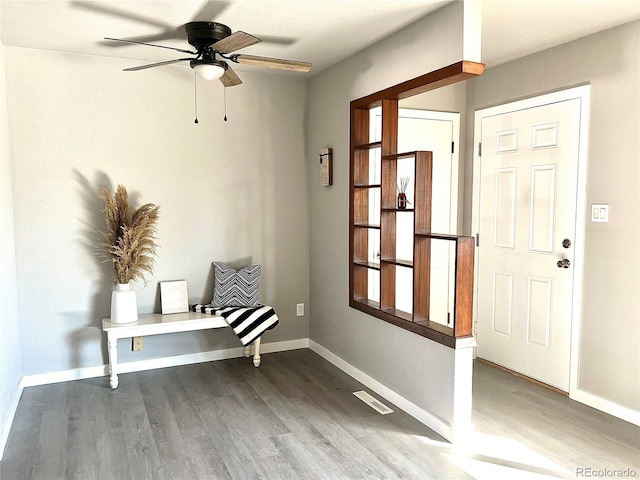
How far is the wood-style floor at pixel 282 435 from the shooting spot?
254 cm

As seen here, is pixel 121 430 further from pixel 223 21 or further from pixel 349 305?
pixel 223 21

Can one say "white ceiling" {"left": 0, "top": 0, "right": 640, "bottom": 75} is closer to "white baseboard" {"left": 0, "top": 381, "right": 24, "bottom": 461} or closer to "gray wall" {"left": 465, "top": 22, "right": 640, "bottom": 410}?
"gray wall" {"left": 465, "top": 22, "right": 640, "bottom": 410}

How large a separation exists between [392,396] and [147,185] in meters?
2.41

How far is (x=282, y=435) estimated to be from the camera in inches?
114

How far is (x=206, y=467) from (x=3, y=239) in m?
1.85

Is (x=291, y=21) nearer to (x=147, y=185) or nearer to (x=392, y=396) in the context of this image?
(x=147, y=185)

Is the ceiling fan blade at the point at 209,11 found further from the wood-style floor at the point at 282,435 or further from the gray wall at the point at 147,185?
the wood-style floor at the point at 282,435

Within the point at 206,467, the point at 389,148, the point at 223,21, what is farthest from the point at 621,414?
the point at 223,21

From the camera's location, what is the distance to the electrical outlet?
12.9 feet

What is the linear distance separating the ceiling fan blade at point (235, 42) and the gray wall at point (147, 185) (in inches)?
54.6

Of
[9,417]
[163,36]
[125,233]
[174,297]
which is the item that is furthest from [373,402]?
[163,36]

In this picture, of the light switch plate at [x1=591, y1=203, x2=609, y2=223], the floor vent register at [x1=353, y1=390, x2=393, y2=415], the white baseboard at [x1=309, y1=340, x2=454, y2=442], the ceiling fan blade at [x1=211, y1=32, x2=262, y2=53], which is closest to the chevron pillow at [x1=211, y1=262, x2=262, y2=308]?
the white baseboard at [x1=309, y1=340, x2=454, y2=442]

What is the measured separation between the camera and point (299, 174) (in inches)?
176

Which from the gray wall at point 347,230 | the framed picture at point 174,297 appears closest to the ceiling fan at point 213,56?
the gray wall at point 347,230
